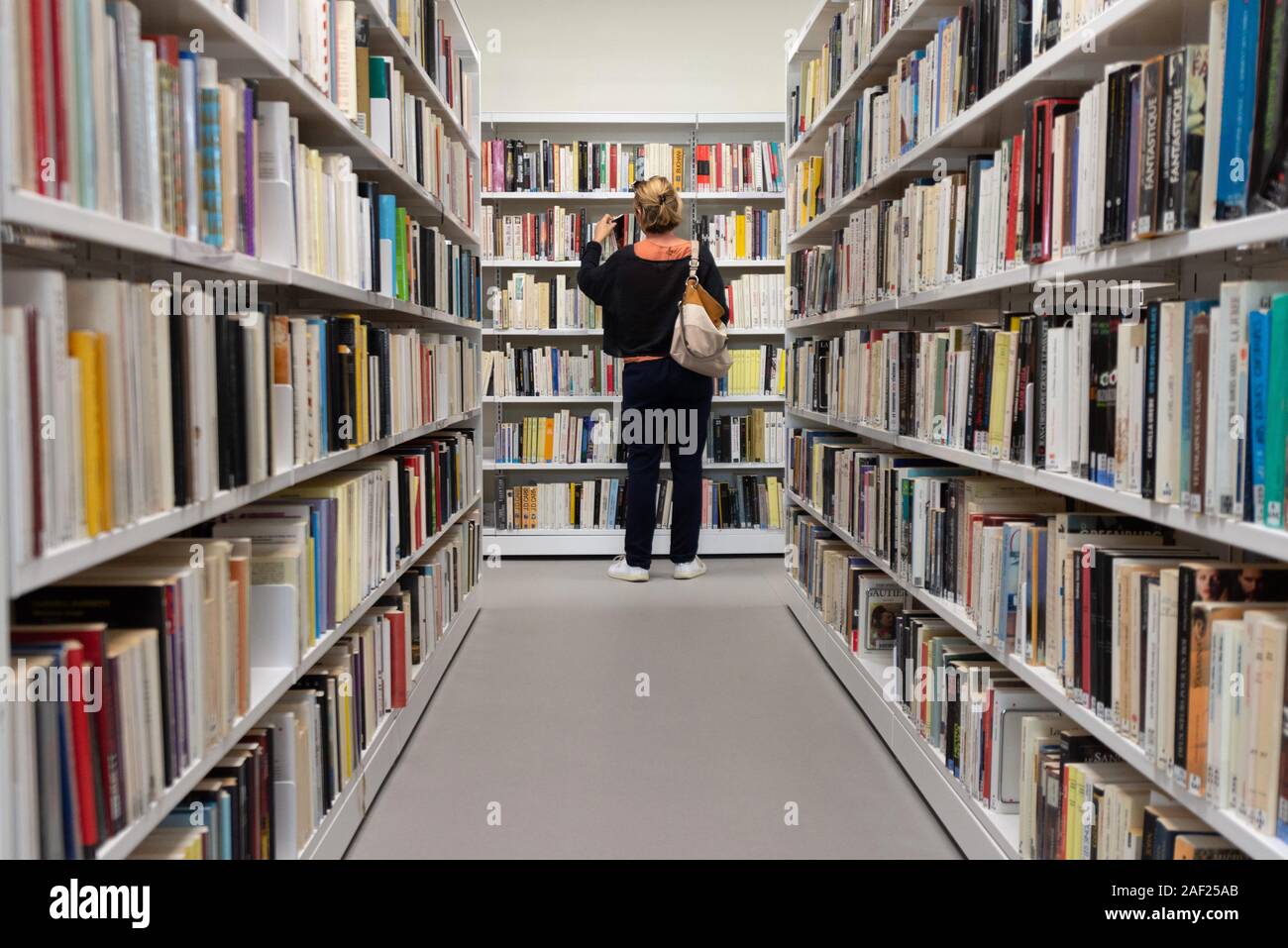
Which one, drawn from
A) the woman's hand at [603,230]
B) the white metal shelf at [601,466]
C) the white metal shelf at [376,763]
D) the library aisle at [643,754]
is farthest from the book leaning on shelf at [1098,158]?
the white metal shelf at [601,466]

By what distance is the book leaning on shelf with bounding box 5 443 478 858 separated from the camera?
118 centimetres

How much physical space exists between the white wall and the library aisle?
122 inches

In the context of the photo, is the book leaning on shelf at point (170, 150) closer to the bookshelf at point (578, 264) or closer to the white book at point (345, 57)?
the white book at point (345, 57)

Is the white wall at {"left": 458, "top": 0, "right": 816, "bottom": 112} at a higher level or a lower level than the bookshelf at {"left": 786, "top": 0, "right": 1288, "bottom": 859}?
higher

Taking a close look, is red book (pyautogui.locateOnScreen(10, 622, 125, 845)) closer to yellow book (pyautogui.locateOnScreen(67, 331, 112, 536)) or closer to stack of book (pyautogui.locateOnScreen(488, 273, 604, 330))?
yellow book (pyautogui.locateOnScreen(67, 331, 112, 536))

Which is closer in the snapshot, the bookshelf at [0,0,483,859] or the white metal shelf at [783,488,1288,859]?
the bookshelf at [0,0,483,859]

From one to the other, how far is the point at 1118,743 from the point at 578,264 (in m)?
4.44

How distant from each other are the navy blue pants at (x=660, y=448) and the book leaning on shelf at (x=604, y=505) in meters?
0.55

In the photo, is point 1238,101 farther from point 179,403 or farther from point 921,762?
point 921,762

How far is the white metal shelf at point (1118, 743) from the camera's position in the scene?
127 cm

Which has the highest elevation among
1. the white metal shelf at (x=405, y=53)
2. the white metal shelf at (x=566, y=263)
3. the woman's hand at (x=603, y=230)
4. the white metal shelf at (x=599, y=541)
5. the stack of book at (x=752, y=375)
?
the white metal shelf at (x=405, y=53)

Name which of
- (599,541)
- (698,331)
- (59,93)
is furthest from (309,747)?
(599,541)

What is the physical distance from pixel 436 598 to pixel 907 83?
2056 millimetres

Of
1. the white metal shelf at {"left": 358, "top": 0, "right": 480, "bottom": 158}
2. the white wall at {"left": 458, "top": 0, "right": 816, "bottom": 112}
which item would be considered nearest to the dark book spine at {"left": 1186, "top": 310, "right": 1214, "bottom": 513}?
the white metal shelf at {"left": 358, "top": 0, "right": 480, "bottom": 158}
